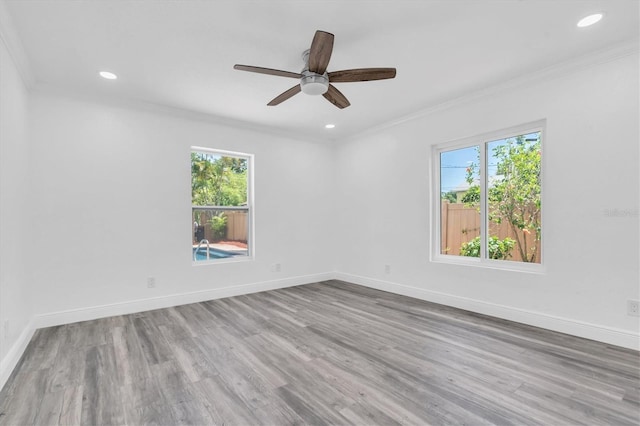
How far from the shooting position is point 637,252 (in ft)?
8.55

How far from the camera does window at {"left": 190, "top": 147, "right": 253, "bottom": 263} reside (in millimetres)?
4375

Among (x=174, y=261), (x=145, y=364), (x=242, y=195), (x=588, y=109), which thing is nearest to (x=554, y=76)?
(x=588, y=109)

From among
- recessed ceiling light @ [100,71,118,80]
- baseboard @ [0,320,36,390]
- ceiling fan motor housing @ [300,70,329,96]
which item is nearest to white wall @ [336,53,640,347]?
ceiling fan motor housing @ [300,70,329,96]

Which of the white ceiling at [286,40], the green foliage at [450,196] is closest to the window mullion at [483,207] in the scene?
the green foliage at [450,196]

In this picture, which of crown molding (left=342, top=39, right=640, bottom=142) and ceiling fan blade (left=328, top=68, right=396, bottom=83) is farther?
crown molding (left=342, top=39, right=640, bottom=142)

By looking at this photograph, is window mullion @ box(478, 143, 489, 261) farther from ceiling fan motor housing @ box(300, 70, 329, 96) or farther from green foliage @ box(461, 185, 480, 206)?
ceiling fan motor housing @ box(300, 70, 329, 96)

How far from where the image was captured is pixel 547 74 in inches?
121

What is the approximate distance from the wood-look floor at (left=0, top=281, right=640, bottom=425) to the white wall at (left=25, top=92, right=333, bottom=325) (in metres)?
0.46

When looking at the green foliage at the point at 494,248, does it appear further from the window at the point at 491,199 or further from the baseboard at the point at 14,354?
the baseboard at the point at 14,354

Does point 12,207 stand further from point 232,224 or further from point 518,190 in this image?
point 518,190

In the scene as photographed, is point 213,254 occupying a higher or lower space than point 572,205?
lower

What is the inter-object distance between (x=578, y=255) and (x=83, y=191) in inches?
201

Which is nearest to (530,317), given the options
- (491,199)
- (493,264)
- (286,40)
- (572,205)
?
(493,264)

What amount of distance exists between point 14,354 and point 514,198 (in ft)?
A: 16.0
